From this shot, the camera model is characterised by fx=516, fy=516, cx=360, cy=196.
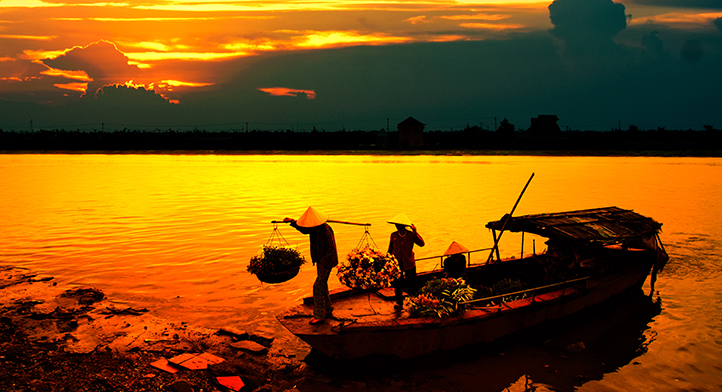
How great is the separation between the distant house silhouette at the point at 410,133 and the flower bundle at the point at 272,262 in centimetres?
8007

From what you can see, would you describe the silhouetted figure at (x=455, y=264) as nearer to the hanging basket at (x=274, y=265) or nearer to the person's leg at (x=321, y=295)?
the hanging basket at (x=274, y=265)

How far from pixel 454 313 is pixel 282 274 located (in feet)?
11.1

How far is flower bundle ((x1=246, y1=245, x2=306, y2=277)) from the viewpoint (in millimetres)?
9953

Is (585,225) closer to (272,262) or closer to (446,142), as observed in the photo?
(272,262)

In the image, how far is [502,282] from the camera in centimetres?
1131

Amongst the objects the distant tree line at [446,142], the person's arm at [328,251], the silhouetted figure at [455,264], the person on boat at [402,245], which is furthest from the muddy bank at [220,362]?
the distant tree line at [446,142]

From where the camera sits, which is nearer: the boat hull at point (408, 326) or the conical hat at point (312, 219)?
the boat hull at point (408, 326)

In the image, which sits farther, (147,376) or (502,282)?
(502,282)

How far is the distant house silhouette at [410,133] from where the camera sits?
88688mm

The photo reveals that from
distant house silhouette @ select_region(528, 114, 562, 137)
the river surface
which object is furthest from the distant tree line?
the river surface

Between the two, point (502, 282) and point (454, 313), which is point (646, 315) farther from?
point (454, 313)

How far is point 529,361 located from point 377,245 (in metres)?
9.80

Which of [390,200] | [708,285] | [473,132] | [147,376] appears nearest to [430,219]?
[390,200]

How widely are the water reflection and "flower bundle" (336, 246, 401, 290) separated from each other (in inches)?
48.0
